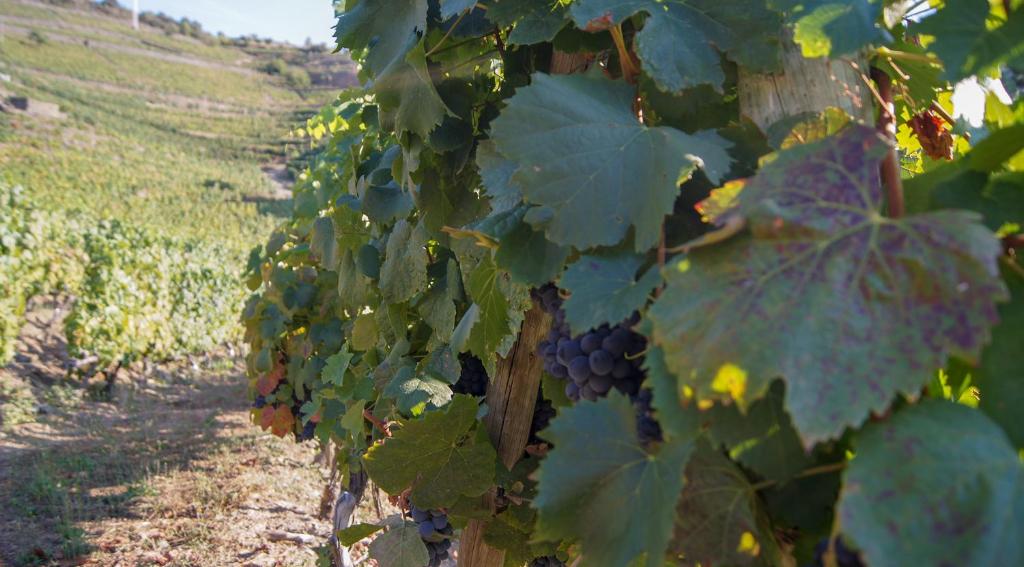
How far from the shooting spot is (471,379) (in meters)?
2.12

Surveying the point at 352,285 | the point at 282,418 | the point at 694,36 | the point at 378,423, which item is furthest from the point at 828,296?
the point at 282,418

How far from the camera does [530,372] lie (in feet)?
6.06

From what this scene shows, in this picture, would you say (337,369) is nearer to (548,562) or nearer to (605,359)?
(548,562)

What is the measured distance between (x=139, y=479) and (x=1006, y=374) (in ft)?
28.1

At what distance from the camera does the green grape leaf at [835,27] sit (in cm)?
93

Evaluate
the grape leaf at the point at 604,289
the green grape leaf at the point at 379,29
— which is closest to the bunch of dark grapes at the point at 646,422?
the grape leaf at the point at 604,289

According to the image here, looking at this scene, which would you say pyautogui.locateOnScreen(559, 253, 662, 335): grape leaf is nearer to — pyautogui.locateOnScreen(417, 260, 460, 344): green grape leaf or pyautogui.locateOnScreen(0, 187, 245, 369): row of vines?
pyautogui.locateOnScreen(417, 260, 460, 344): green grape leaf

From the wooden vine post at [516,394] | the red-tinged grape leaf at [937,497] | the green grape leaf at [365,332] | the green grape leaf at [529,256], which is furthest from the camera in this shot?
the green grape leaf at [365,332]

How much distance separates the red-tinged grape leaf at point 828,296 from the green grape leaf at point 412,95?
1.02 m

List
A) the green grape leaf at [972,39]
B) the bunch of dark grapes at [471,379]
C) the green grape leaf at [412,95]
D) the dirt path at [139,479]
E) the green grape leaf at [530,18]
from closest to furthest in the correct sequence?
the green grape leaf at [972,39]
the green grape leaf at [530,18]
the green grape leaf at [412,95]
the bunch of dark grapes at [471,379]
the dirt path at [139,479]

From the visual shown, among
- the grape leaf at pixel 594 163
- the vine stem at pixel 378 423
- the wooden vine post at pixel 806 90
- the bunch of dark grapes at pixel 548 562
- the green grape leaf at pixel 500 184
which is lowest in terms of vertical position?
the bunch of dark grapes at pixel 548 562

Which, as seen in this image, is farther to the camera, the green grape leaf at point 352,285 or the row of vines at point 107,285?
the row of vines at point 107,285

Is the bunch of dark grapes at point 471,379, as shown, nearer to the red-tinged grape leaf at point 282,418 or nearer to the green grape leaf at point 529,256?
the green grape leaf at point 529,256

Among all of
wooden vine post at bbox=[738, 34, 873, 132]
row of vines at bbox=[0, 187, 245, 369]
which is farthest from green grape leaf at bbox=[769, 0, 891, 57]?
row of vines at bbox=[0, 187, 245, 369]
